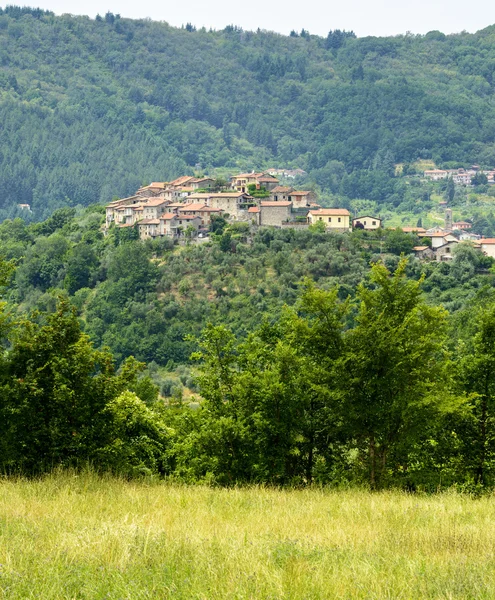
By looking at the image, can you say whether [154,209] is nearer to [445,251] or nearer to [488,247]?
[445,251]

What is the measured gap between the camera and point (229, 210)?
301 feet

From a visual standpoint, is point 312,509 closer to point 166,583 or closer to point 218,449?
point 166,583

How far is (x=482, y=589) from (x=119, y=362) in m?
71.8

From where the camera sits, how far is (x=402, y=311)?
50.9 feet

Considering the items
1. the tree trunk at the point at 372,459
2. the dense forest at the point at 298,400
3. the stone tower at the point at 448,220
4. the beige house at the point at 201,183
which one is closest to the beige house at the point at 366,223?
the beige house at the point at 201,183

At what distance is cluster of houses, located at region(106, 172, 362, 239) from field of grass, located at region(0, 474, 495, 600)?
76.4m

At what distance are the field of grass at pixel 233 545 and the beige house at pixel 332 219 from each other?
250ft

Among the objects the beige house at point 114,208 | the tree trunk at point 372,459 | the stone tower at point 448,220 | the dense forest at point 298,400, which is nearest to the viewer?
the dense forest at point 298,400

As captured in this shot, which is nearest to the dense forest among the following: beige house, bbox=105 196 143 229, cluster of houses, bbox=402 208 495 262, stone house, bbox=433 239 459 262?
stone house, bbox=433 239 459 262

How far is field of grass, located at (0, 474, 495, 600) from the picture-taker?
7.39 m

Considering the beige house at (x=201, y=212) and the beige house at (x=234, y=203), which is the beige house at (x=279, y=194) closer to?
the beige house at (x=234, y=203)

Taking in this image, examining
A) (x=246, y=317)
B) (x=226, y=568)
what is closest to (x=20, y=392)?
(x=226, y=568)

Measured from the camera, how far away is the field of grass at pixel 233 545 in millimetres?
7391

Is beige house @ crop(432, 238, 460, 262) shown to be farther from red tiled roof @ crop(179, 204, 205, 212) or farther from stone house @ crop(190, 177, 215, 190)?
stone house @ crop(190, 177, 215, 190)
